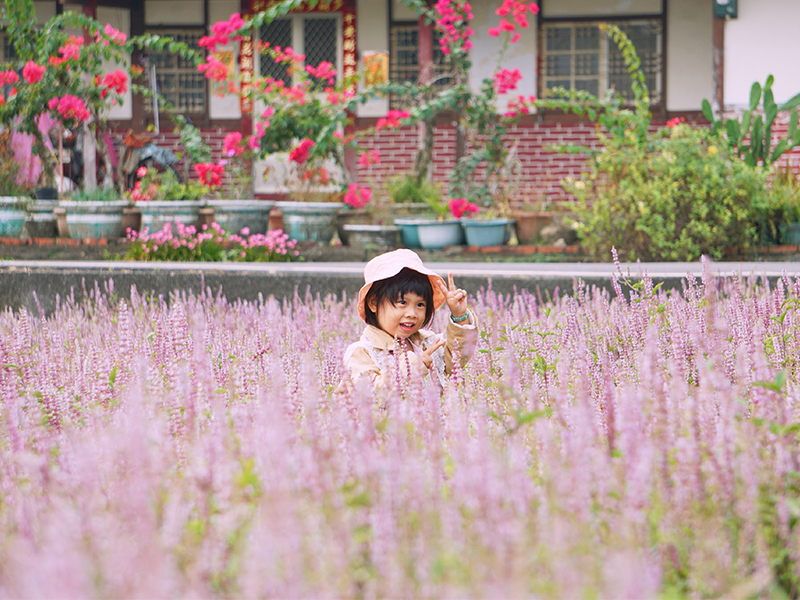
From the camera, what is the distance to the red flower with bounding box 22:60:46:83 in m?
9.16

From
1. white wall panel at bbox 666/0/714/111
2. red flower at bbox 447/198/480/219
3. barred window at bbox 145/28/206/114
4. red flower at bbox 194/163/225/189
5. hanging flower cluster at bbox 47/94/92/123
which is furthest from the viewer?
barred window at bbox 145/28/206/114

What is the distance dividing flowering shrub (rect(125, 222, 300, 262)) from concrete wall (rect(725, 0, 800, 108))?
605cm

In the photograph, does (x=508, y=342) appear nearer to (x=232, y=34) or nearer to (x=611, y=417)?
(x=611, y=417)

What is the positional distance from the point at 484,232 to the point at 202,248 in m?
2.80

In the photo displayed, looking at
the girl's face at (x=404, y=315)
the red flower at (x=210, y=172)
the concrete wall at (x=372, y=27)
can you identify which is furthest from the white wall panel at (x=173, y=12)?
the girl's face at (x=404, y=315)

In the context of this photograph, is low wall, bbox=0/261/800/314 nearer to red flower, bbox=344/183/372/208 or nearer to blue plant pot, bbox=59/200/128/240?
red flower, bbox=344/183/372/208

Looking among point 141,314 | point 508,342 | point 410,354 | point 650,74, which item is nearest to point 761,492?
point 410,354

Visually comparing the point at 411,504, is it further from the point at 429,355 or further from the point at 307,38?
the point at 307,38

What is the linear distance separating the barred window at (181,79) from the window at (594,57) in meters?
5.45

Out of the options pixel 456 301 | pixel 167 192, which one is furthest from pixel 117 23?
pixel 456 301

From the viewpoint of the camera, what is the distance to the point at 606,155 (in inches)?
306

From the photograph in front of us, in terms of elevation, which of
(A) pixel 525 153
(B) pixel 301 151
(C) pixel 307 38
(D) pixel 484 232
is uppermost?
(C) pixel 307 38

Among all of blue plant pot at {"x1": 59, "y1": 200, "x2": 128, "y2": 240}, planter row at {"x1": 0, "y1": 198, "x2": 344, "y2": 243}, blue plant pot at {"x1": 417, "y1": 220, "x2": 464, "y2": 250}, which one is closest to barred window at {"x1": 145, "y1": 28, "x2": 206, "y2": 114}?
planter row at {"x1": 0, "y1": 198, "x2": 344, "y2": 243}

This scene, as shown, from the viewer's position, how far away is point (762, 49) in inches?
403
